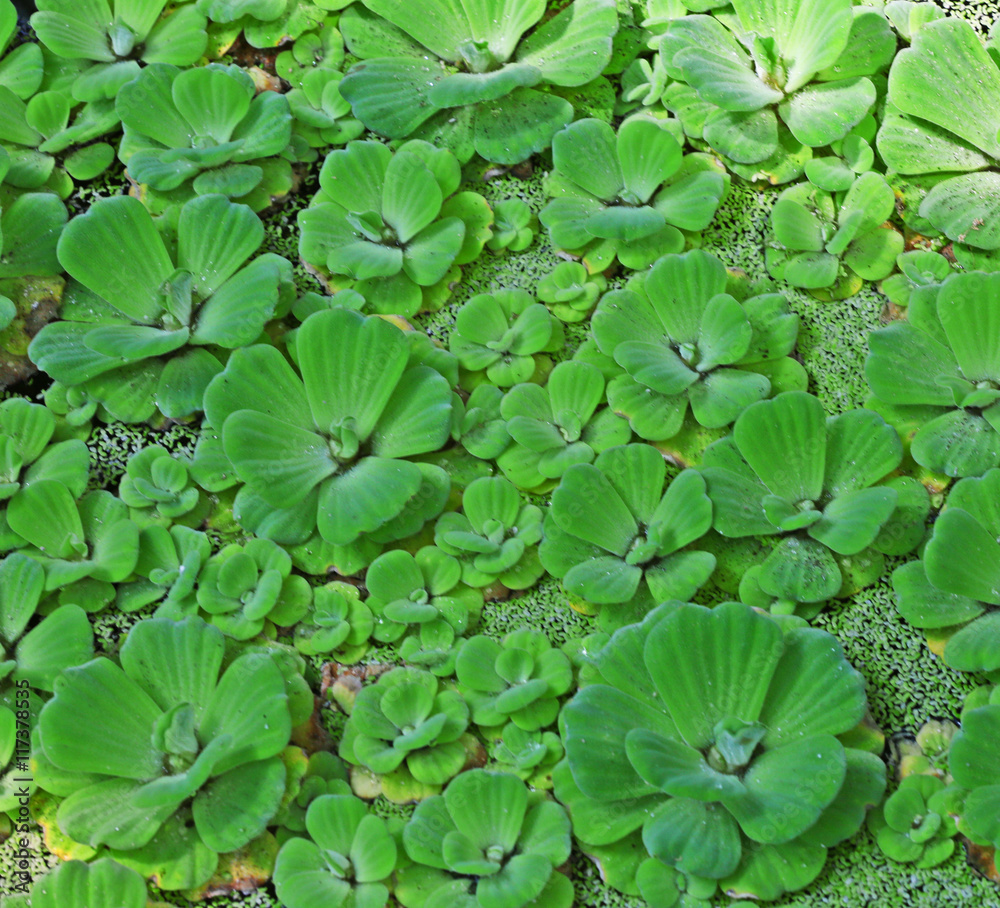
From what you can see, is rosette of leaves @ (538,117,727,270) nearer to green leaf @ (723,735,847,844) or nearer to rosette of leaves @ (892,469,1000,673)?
rosette of leaves @ (892,469,1000,673)

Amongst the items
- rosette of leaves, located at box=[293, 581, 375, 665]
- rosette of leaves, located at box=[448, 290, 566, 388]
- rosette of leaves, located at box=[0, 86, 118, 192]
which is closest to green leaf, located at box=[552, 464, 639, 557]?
rosette of leaves, located at box=[448, 290, 566, 388]

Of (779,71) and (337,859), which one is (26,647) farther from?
(779,71)

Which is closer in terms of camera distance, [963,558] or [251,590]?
[963,558]

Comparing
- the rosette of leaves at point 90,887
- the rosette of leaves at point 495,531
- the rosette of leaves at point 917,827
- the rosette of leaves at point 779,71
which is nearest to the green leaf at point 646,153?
the rosette of leaves at point 779,71

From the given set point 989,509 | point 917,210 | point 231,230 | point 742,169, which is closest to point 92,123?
point 231,230

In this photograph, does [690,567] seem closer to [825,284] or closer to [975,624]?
[975,624]

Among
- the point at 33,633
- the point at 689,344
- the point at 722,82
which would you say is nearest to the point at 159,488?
the point at 33,633
